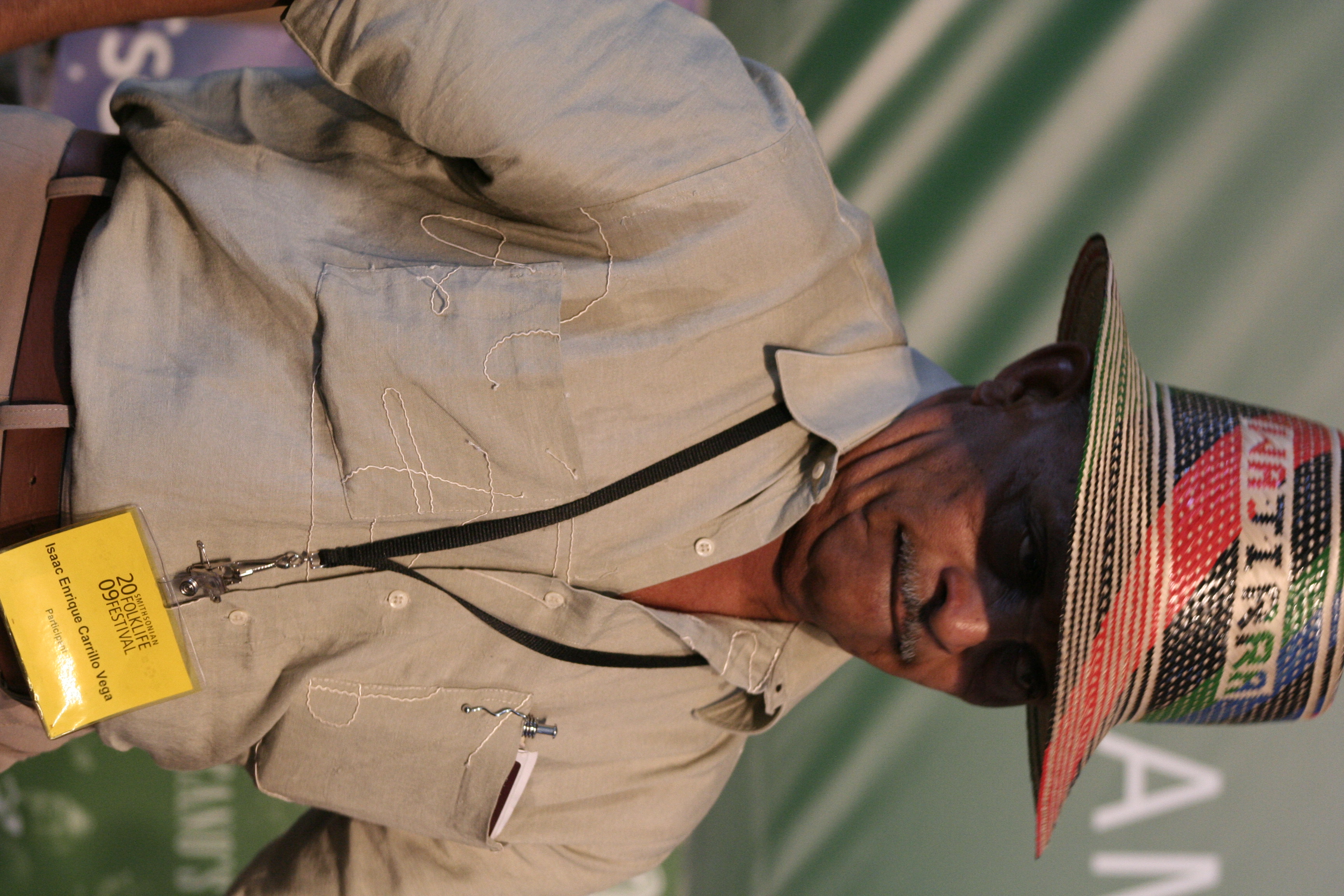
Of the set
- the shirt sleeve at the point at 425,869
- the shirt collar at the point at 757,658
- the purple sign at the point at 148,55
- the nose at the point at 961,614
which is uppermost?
the nose at the point at 961,614

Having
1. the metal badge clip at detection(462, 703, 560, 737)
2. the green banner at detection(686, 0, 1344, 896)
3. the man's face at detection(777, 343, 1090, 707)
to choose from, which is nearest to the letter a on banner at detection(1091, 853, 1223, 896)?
the green banner at detection(686, 0, 1344, 896)

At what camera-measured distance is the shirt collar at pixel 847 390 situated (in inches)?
35.4

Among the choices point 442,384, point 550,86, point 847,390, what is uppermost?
point 550,86

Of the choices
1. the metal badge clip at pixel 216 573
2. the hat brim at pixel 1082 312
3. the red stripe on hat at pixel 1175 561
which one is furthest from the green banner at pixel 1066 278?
the metal badge clip at pixel 216 573

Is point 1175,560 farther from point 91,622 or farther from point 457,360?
point 91,622

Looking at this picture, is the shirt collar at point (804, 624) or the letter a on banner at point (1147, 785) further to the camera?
the letter a on banner at point (1147, 785)

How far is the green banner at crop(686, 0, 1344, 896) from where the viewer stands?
4.42ft

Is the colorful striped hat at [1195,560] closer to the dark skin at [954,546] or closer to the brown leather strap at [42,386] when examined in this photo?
the dark skin at [954,546]

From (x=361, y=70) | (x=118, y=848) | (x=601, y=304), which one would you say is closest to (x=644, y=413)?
(x=601, y=304)

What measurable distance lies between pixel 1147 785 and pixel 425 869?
42.0 inches

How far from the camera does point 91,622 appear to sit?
0.73 metres

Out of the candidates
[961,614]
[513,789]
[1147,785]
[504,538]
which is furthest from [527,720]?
[1147,785]

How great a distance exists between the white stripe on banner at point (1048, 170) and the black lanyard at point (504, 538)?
725 millimetres

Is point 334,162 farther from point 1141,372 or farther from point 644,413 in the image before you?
point 1141,372
